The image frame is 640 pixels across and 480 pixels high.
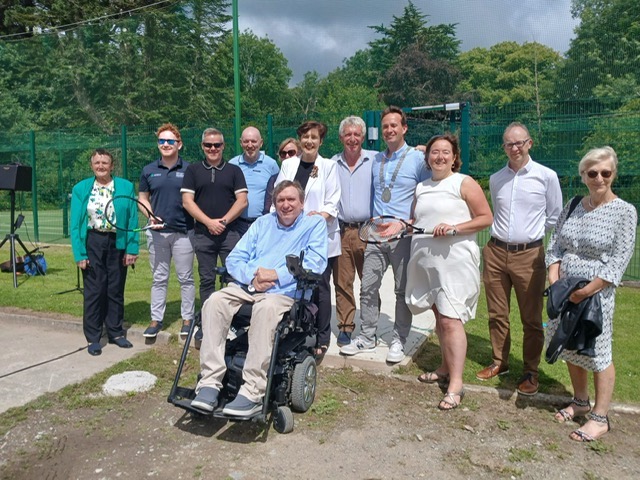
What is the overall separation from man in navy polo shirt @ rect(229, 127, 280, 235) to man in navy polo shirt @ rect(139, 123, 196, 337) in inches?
21.4

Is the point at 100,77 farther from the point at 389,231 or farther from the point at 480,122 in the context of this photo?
the point at 389,231

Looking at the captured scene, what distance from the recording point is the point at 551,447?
140 inches

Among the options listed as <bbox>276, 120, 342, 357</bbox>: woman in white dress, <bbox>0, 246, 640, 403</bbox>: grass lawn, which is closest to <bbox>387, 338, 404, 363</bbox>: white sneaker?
<bbox>0, 246, 640, 403</bbox>: grass lawn

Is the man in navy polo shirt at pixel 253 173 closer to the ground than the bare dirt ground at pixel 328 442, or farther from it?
farther from it

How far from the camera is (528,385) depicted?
432 cm

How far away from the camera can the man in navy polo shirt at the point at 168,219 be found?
5.41 metres

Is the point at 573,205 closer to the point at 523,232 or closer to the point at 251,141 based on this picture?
the point at 523,232

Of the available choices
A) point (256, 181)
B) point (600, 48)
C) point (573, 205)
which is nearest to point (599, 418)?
point (573, 205)

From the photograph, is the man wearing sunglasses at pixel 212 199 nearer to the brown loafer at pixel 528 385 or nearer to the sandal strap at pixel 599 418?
the brown loafer at pixel 528 385

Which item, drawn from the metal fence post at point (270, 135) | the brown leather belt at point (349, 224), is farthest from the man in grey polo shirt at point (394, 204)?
the metal fence post at point (270, 135)

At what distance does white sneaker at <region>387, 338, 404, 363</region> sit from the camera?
4.82m

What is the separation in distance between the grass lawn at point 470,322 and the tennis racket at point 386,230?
1198mm

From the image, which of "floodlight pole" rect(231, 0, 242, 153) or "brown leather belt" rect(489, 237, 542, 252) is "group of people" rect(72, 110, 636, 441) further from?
"floodlight pole" rect(231, 0, 242, 153)

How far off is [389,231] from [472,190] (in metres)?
0.73
